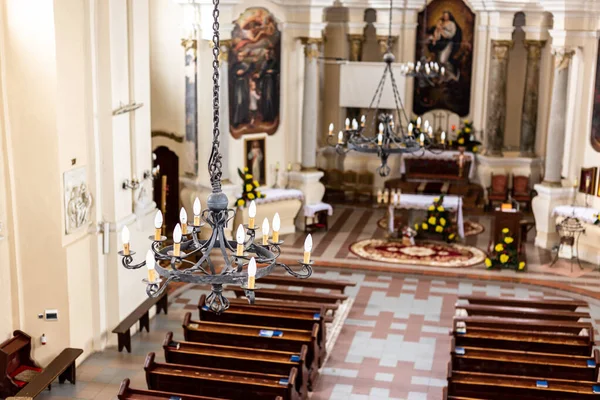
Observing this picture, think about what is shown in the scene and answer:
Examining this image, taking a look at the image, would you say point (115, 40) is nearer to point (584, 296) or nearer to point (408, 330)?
point (408, 330)

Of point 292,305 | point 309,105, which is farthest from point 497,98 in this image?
point 292,305

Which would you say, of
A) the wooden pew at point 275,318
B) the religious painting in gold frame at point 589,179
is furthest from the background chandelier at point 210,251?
the religious painting in gold frame at point 589,179

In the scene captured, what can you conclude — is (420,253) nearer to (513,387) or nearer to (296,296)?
(296,296)

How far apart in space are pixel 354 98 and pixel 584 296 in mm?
8692

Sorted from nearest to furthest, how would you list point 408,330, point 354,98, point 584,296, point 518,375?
point 518,375 < point 408,330 < point 584,296 < point 354,98

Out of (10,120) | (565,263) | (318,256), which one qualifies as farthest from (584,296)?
(10,120)

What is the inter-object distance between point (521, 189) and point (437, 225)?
3.99 m

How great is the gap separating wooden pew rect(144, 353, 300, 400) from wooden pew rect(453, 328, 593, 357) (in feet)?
9.57

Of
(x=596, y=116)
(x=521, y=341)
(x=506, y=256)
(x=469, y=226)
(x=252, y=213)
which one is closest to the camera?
(x=252, y=213)

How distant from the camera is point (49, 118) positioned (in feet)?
39.3

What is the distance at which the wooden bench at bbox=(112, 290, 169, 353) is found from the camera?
44.9 ft

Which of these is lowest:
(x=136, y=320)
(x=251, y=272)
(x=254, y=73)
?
(x=136, y=320)

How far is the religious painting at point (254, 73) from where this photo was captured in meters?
19.6

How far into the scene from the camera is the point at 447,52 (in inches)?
944
